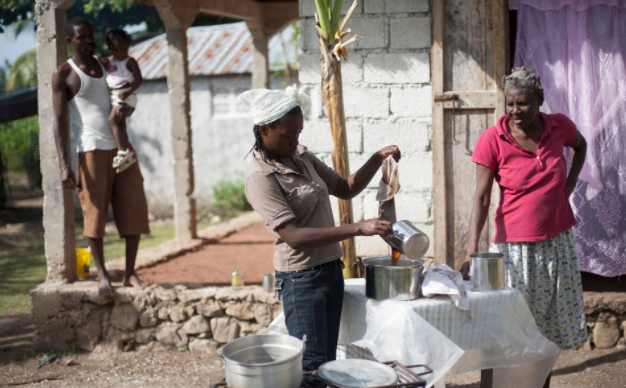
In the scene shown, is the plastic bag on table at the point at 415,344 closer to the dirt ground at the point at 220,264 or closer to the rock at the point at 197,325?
the rock at the point at 197,325

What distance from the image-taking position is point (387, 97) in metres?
4.98

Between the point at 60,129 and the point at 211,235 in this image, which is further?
the point at 211,235

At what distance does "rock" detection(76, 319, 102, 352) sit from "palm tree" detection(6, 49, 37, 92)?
1457 centimetres

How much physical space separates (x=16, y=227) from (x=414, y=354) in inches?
431

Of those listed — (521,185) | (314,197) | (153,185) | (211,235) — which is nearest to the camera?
(314,197)

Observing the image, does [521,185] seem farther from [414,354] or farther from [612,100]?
[612,100]

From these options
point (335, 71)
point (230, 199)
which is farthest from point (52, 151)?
point (230, 199)

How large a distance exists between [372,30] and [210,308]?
263 centimetres

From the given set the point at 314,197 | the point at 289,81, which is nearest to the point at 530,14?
the point at 314,197

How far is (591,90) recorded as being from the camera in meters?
4.48

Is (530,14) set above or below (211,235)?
above

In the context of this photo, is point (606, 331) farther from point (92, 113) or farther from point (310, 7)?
point (92, 113)

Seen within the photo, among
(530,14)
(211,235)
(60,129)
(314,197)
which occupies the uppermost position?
(530,14)

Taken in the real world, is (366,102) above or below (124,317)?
above
